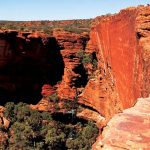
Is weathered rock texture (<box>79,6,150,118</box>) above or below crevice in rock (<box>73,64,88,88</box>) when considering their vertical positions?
above

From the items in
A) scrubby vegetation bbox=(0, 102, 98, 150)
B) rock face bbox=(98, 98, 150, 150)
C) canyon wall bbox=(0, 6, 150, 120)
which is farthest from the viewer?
canyon wall bbox=(0, 6, 150, 120)

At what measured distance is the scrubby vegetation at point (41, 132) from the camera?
29438mm

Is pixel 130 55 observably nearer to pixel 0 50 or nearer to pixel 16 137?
pixel 16 137

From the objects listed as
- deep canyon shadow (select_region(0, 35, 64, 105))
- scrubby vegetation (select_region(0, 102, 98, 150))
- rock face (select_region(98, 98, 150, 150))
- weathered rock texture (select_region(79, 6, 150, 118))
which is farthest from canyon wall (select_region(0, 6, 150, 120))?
rock face (select_region(98, 98, 150, 150))

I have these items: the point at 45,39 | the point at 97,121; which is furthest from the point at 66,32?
the point at 97,121

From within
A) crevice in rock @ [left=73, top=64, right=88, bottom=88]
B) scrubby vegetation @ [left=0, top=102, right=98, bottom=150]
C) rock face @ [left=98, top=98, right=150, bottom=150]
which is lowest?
scrubby vegetation @ [left=0, top=102, right=98, bottom=150]

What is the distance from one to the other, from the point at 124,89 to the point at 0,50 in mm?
17172

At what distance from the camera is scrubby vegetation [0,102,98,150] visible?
2944 centimetres

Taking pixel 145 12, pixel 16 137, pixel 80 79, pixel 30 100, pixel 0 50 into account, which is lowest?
pixel 16 137

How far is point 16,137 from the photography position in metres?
30.2

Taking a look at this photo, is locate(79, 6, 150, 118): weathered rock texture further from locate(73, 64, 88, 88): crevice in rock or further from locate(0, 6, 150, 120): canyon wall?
locate(73, 64, 88, 88): crevice in rock

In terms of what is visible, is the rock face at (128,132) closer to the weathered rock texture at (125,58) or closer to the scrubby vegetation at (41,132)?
the weathered rock texture at (125,58)

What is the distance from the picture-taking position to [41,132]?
3105 centimetres

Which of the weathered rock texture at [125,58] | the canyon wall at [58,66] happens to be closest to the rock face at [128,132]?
the weathered rock texture at [125,58]
